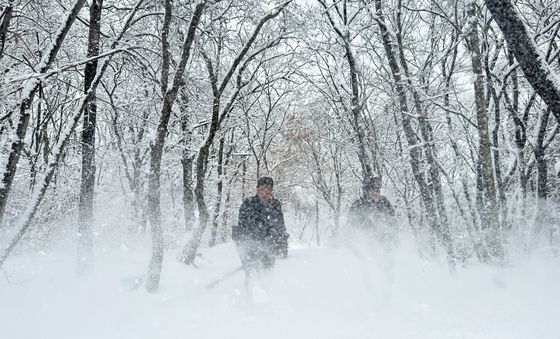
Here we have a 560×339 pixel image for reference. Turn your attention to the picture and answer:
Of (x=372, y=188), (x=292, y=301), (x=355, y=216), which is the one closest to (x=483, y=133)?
(x=372, y=188)

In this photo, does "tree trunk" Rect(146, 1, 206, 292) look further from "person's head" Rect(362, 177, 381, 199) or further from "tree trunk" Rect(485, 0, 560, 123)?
"tree trunk" Rect(485, 0, 560, 123)

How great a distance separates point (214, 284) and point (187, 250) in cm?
154

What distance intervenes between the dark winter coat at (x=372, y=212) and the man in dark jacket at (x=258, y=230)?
178 cm

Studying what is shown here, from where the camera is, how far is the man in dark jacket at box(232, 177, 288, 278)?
20.1 feet

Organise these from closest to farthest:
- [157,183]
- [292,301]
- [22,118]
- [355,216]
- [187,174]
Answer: [22,118] < [292,301] < [157,183] < [355,216] < [187,174]

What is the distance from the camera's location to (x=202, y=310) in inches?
203

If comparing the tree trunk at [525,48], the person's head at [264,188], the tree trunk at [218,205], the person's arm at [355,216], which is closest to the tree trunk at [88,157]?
the person's head at [264,188]

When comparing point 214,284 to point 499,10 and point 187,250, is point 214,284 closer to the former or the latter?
point 187,250

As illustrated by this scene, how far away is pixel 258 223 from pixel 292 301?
4.00ft

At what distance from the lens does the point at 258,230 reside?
20.3 ft

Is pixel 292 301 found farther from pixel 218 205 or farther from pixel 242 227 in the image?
pixel 218 205

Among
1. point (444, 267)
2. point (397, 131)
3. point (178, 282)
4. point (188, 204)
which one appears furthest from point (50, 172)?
point (397, 131)

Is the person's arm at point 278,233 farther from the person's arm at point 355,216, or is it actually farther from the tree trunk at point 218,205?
the tree trunk at point 218,205

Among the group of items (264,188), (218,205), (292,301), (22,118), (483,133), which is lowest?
(292,301)
